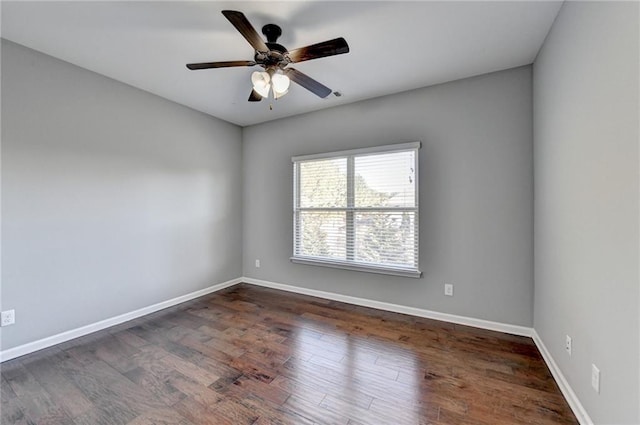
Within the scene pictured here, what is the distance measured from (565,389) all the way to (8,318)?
4.28 m

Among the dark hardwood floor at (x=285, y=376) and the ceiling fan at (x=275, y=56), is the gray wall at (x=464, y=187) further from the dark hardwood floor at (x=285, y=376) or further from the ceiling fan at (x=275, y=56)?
the ceiling fan at (x=275, y=56)

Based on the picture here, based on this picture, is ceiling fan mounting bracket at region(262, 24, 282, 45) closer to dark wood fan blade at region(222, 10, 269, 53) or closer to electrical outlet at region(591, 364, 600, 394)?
dark wood fan blade at region(222, 10, 269, 53)

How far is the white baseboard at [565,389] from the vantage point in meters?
1.55

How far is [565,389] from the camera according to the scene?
1.79 m

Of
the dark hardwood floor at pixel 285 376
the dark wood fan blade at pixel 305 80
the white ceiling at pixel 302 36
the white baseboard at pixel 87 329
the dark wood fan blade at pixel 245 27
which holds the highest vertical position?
the white ceiling at pixel 302 36

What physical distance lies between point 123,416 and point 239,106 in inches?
133

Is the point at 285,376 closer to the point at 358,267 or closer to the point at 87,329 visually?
the point at 358,267

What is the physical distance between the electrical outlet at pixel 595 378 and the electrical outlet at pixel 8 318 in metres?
4.16

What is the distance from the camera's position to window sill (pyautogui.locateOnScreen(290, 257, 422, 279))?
3.11 meters

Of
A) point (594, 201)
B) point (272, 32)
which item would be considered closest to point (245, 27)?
point (272, 32)

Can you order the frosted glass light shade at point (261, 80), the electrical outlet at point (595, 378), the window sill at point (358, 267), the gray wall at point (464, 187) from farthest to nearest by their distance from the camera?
the window sill at point (358, 267)
the gray wall at point (464, 187)
the frosted glass light shade at point (261, 80)
the electrical outlet at point (595, 378)

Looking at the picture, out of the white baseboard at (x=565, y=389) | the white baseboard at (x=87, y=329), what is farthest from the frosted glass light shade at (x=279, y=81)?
the white baseboard at (x=87, y=329)

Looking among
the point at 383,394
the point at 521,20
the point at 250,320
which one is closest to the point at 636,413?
the point at 383,394

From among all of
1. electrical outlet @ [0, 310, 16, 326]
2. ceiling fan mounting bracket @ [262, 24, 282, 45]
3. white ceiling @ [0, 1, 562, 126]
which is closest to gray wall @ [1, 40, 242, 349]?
electrical outlet @ [0, 310, 16, 326]
